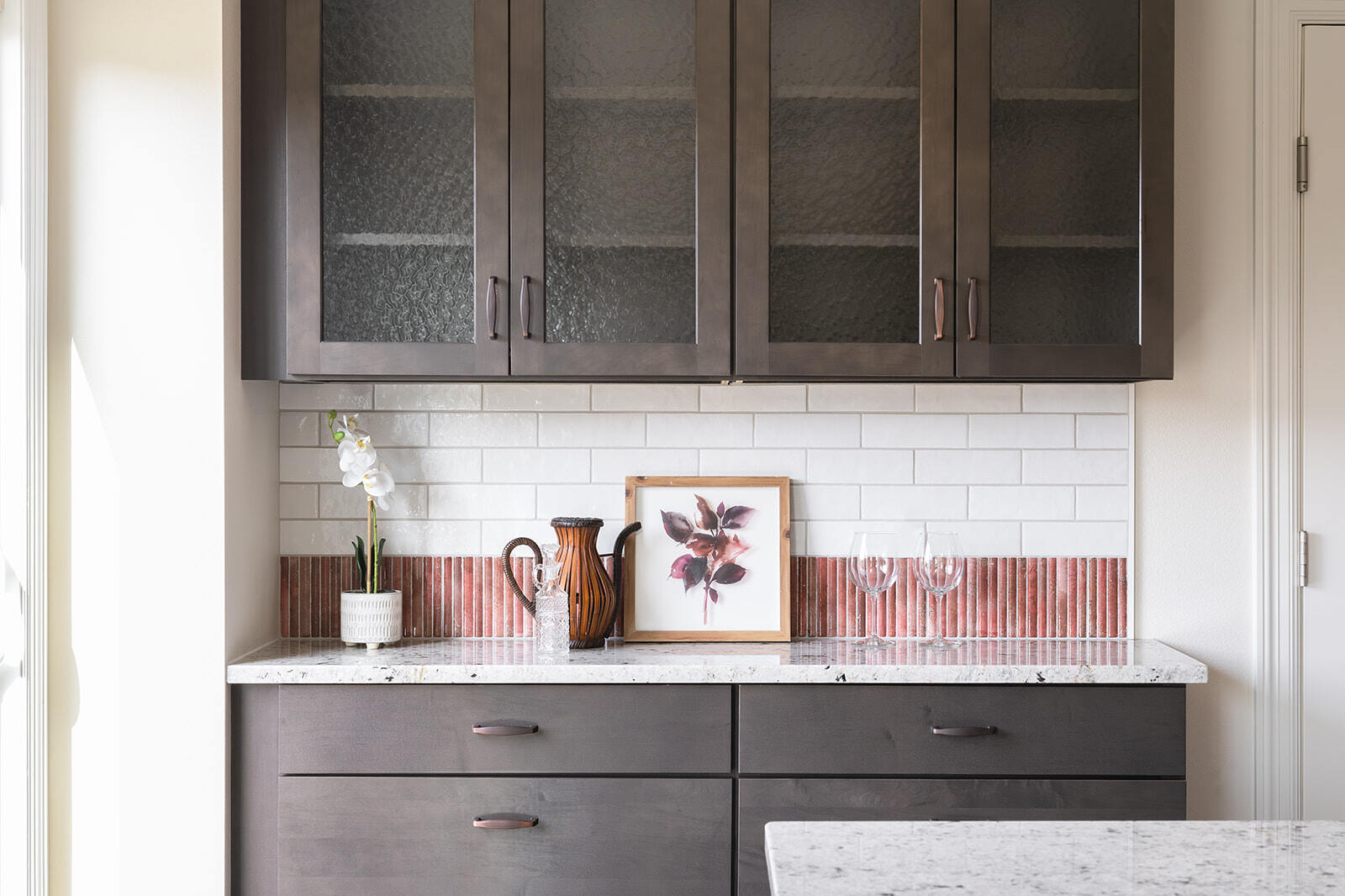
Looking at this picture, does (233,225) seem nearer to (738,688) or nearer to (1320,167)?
(738,688)

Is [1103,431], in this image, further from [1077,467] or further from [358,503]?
[358,503]

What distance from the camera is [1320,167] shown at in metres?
2.31

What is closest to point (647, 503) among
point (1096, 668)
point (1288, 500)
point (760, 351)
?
point (760, 351)

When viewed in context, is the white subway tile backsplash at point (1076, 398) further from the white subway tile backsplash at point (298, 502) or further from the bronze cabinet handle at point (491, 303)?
the white subway tile backsplash at point (298, 502)

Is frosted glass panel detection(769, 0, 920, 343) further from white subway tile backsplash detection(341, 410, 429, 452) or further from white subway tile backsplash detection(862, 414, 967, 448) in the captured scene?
white subway tile backsplash detection(341, 410, 429, 452)

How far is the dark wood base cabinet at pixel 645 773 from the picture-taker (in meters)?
1.94

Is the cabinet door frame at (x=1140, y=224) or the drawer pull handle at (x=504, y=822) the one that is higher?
the cabinet door frame at (x=1140, y=224)

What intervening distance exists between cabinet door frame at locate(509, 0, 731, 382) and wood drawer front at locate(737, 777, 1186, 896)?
0.86 metres

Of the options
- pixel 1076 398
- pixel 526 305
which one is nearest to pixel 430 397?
pixel 526 305

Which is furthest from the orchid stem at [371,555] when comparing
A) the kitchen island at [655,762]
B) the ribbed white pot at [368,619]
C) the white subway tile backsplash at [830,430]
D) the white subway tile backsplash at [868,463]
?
the white subway tile backsplash at [868,463]

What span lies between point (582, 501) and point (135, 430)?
3.10 ft

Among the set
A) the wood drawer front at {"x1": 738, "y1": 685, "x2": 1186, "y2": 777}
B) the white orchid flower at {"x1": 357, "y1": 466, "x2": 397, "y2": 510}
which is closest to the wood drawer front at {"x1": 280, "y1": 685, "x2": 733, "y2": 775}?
the wood drawer front at {"x1": 738, "y1": 685, "x2": 1186, "y2": 777}

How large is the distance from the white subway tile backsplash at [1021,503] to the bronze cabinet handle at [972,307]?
47 centimetres

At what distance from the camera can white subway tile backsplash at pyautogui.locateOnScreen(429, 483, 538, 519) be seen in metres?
2.34
